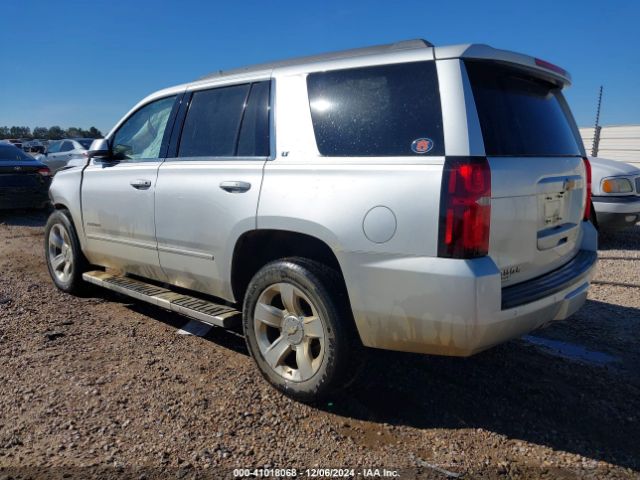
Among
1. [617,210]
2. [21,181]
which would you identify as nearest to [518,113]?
[617,210]

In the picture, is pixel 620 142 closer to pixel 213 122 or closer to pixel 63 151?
pixel 213 122

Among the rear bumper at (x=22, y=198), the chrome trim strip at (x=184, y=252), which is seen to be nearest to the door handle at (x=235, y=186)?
the chrome trim strip at (x=184, y=252)

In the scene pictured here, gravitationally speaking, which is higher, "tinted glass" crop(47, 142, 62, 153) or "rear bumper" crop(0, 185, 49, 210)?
"tinted glass" crop(47, 142, 62, 153)

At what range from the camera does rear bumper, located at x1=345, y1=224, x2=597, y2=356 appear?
2520 millimetres

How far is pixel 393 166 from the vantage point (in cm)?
272

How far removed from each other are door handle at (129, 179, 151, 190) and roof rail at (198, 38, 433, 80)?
97cm

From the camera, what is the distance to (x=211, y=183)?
3.59m

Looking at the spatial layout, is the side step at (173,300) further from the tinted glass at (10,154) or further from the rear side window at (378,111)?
the tinted glass at (10,154)

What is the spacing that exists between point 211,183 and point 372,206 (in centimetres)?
133

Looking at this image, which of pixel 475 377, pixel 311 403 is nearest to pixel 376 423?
pixel 311 403

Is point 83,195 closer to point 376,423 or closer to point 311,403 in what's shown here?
point 311,403

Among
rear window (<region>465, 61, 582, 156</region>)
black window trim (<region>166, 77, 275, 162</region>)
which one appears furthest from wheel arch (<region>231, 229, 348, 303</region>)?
rear window (<region>465, 61, 582, 156</region>)

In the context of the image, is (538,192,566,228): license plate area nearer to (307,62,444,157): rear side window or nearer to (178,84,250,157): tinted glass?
(307,62,444,157): rear side window

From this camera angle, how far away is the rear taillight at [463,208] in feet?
8.29
